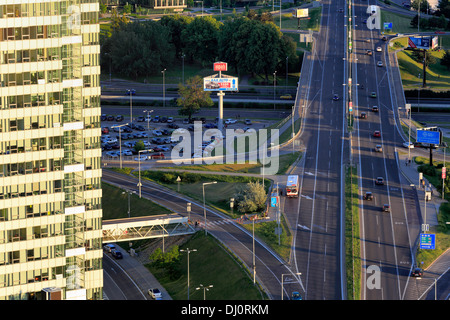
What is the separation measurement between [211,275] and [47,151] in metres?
43.2

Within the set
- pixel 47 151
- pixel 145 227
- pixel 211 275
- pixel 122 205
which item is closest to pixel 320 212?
pixel 211 275

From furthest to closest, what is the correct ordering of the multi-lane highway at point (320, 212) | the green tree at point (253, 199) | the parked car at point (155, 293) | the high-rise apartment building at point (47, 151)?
the green tree at point (253, 199), the parked car at point (155, 293), the multi-lane highway at point (320, 212), the high-rise apartment building at point (47, 151)

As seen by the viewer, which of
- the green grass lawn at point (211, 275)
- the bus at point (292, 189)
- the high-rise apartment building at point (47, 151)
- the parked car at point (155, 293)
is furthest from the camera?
the bus at point (292, 189)

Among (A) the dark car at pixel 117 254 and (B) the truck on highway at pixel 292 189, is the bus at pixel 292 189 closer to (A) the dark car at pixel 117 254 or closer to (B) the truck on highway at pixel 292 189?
(B) the truck on highway at pixel 292 189

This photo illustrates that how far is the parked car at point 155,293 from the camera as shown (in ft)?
404

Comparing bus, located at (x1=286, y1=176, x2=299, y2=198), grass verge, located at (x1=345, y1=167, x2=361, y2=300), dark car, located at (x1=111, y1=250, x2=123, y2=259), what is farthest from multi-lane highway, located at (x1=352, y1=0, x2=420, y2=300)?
dark car, located at (x1=111, y1=250, x2=123, y2=259)

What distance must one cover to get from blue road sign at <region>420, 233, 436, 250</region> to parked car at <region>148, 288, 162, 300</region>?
42.1 metres

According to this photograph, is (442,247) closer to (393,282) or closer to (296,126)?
(393,282)

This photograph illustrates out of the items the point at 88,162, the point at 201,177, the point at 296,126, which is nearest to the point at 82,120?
the point at 88,162

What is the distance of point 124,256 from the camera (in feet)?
475

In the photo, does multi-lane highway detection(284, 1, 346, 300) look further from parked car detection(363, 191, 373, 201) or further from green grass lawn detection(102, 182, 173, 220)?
green grass lawn detection(102, 182, 173, 220)

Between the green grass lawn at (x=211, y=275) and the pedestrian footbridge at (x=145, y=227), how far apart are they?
353 cm

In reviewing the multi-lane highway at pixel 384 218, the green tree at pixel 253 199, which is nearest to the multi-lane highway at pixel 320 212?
the multi-lane highway at pixel 384 218

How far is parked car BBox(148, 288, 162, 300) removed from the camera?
123050 mm
